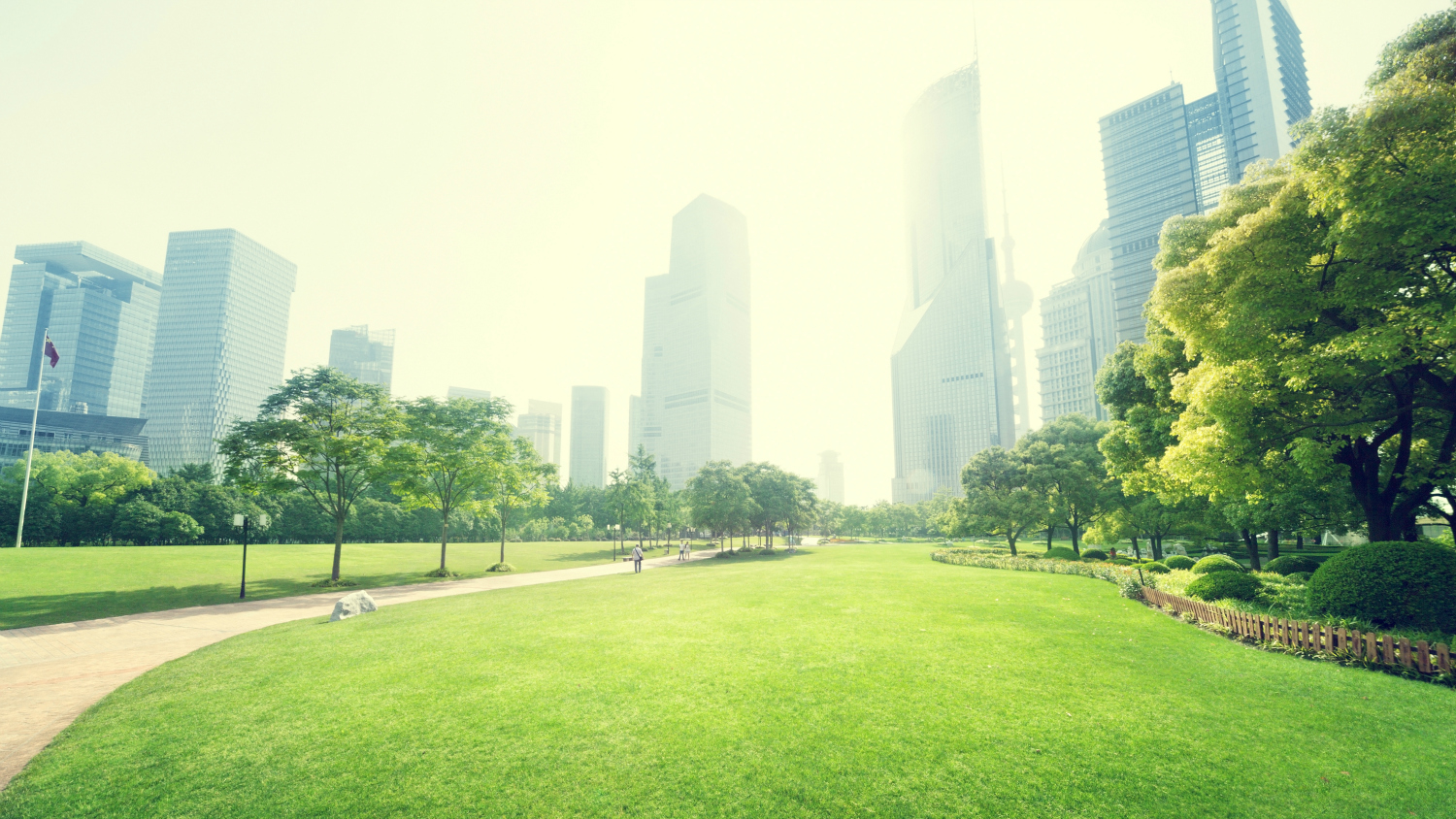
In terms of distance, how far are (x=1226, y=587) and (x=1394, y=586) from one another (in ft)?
13.5

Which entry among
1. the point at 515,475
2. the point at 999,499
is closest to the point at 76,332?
the point at 515,475

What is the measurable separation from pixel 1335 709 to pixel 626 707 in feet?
36.5

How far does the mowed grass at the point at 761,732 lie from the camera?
6.05m

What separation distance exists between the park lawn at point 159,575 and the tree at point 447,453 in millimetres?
5022

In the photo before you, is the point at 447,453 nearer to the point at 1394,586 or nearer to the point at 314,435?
the point at 314,435

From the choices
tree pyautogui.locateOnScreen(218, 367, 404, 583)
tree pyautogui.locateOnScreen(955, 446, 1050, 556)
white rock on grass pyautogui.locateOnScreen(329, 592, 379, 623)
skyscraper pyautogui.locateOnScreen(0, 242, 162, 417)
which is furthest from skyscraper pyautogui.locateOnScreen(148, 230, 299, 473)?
Answer: tree pyautogui.locateOnScreen(955, 446, 1050, 556)

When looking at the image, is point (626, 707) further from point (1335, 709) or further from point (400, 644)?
point (1335, 709)

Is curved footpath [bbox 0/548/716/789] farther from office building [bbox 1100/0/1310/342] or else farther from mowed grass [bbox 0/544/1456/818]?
office building [bbox 1100/0/1310/342]

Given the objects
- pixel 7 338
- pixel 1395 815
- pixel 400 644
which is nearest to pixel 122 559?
pixel 400 644

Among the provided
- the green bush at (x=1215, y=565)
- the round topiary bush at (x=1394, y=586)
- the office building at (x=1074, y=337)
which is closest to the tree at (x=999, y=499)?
the green bush at (x=1215, y=565)

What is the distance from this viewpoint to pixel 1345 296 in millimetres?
11672

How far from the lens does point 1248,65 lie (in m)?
96.2

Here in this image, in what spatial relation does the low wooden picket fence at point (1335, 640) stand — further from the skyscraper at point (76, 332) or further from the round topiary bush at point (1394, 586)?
the skyscraper at point (76, 332)

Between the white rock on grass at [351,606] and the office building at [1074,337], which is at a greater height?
the office building at [1074,337]
